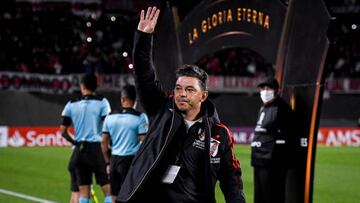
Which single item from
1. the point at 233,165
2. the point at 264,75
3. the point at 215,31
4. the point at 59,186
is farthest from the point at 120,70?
the point at 233,165

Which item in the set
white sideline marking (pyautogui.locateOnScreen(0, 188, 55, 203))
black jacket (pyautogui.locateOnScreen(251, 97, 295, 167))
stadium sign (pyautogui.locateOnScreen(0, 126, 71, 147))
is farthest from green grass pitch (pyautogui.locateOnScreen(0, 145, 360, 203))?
black jacket (pyautogui.locateOnScreen(251, 97, 295, 167))

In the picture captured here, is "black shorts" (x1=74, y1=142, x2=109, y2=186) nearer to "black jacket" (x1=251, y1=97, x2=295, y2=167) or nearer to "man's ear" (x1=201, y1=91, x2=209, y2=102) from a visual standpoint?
"black jacket" (x1=251, y1=97, x2=295, y2=167)

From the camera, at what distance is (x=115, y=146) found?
921 centimetres

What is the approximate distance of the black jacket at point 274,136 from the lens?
9.67m

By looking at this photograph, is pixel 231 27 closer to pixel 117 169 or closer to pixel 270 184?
pixel 270 184

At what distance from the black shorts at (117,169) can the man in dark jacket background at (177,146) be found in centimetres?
423

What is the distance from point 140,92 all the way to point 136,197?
2.32 ft

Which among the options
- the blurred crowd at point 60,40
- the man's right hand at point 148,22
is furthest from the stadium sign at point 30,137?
the man's right hand at point 148,22

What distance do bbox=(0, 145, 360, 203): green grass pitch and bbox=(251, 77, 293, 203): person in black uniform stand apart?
297 cm

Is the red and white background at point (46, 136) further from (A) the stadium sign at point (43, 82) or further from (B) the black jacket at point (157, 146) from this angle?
(B) the black jacket at point (157, 146)

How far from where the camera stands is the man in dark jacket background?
4.77 m

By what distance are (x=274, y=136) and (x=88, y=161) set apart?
100 inches

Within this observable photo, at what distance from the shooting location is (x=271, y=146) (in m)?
10.0

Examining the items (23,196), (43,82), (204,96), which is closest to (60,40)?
(43,82)
